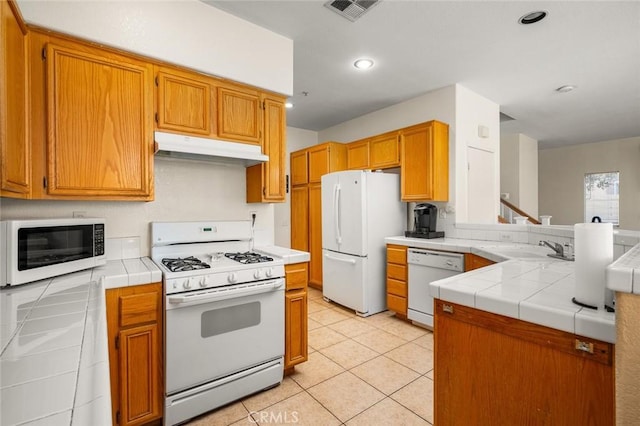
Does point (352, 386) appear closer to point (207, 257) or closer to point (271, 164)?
point (207, 257)

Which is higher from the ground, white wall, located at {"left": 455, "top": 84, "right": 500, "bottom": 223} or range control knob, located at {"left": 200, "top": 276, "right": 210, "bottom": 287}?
white wall, located at {"left": 455, "top": 84, "right": 500, "bottom": 223}

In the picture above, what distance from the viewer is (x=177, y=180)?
2.41 meters

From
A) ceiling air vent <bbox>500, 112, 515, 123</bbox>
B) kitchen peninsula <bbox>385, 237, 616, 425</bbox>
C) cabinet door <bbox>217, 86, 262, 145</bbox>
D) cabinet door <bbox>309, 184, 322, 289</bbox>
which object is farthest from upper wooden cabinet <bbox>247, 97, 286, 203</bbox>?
ceiling air vent <bbox>500, 112, 515, 123</bbox>

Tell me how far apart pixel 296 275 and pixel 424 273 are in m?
1.54

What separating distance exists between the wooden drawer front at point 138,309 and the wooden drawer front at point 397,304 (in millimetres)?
2495

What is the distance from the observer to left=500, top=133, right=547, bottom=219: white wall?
5832mm

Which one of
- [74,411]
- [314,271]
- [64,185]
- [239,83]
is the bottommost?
[314,271]

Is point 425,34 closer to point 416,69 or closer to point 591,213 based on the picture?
point 416,69

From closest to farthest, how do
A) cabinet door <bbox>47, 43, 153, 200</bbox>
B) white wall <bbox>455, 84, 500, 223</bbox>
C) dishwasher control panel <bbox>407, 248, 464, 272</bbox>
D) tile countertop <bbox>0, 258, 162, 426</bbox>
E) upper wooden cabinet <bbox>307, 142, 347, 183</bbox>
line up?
tile countertop <bbox>0, 258, 162, 426</bbox> < cabinet door <bbox>47, 43, 153, 200</bbox> < dishwasher control panel <bbox>407, 248, 464, 272</bbox> < white wall <bbox>455, 84, 500, 223</bbox> < upper wooden cabinet <bbox>307, 142, 347, 183</bbox>

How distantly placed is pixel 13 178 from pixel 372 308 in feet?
10.6

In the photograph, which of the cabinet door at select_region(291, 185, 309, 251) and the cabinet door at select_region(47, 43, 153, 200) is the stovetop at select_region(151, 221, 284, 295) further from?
the cabinet door at select_region(291, 185, 309, 251)

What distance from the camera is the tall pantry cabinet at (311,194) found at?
445 cm

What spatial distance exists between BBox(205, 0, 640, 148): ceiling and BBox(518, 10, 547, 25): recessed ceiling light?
48 millimetres

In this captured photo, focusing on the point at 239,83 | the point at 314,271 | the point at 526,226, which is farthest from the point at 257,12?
the point at 314,271
